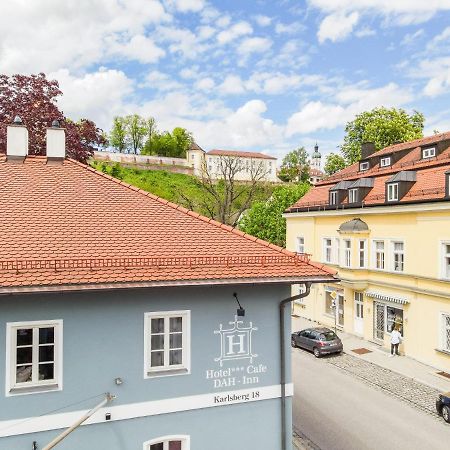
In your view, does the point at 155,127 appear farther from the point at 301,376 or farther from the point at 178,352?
the point at 178,352

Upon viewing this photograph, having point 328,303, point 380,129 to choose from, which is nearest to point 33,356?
point 328,303

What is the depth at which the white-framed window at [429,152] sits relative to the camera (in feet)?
74.3

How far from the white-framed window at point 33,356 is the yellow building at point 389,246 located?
54.3ft

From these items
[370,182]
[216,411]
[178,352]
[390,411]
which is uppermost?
[370,182]

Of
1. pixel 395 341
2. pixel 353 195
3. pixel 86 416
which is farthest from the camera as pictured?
pixel 353 195

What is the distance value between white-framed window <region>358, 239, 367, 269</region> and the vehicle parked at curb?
10.1 m

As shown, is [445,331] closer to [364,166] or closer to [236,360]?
[364,166]

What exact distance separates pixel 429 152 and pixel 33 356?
2177cm

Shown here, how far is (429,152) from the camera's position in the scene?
75.3 ft

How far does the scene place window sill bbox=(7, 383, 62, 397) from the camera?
7.71 m

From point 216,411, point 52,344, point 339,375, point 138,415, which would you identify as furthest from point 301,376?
point 52,344

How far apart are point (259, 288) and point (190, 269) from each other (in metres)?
1.78

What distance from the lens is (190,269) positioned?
8367 millimetres

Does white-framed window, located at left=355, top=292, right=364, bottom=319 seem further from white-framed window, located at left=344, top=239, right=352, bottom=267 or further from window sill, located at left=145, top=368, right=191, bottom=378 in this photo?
window sill, located at left=145, top=368, right=191, bottom=378
